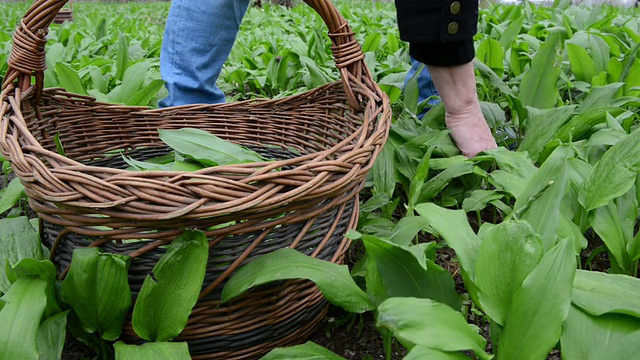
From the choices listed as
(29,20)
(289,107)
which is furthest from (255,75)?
(29,20)

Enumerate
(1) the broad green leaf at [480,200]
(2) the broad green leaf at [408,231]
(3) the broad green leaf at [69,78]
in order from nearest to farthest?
(2) the broad green leaf at [408,231] → (1) the broad green leaf at [480,200] → (3) the broad green leaf at [69,78]

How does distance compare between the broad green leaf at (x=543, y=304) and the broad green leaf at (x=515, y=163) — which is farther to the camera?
the broad green leaf at (x=515, y=163)

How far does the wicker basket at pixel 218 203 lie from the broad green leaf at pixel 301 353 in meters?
0.13

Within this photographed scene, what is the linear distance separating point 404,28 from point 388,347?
872 mm

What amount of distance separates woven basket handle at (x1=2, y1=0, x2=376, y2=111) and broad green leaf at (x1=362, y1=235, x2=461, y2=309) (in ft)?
1.65

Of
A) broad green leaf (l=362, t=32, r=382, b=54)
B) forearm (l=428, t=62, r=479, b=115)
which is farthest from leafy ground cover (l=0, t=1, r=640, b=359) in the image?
broad green leaf (l=362, t=32, r=382, b=54)

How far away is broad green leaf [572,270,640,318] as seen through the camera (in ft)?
2.94

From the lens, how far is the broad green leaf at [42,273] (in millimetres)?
1028

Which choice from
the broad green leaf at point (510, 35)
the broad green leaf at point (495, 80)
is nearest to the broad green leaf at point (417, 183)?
the broad green leaf at point (495, 80)

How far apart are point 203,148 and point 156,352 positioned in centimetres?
51

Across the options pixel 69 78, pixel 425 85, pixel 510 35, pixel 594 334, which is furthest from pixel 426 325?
pixel 510 35

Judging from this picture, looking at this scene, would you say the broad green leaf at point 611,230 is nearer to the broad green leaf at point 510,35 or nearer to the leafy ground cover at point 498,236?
the leafy ground cover at point 498,236

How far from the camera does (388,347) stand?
3.58 feet

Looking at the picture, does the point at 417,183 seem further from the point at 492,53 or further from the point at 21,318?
the point at 492,53
